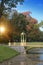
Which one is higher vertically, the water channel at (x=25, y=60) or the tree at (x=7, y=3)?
the tree at (x=7, y=3)

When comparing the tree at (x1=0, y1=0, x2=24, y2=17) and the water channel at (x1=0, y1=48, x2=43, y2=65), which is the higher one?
the tree at (x1=0, y1=0, x2=24, y2=17)

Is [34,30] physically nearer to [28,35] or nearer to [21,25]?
[28,35]

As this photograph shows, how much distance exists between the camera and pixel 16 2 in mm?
38812

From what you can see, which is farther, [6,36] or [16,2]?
[6,36]

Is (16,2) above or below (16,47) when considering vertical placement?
above

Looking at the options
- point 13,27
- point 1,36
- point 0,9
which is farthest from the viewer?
point 13,27

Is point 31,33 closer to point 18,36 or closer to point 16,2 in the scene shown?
point 18,36

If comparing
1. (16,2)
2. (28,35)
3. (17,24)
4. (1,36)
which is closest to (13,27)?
(17,24)

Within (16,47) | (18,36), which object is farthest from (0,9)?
(18,36)

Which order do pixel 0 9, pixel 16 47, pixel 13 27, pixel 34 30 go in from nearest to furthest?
1. pixel 0 9
2. pixel 16 47
3. pixel 13 27
4. pixel 34 30

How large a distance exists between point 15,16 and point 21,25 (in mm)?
3014

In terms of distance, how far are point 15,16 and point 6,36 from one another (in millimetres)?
7925

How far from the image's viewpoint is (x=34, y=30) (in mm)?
94875

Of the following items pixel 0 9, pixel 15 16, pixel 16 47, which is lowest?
pixel 16 47
